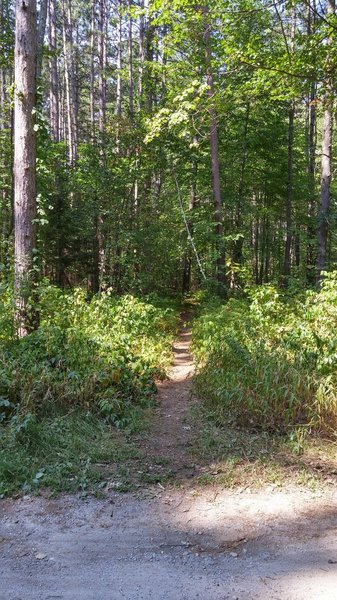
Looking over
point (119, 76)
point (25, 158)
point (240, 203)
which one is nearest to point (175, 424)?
point (25, 158)

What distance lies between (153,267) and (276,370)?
9378 mm

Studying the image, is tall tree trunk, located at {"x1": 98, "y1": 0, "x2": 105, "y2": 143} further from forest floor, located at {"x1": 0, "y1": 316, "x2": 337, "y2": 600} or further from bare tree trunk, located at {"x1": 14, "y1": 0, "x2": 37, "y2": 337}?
forest floor, located at {"x1": 0, "y1": 316, "x2": 337, "y2": 600}

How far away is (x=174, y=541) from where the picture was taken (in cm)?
332

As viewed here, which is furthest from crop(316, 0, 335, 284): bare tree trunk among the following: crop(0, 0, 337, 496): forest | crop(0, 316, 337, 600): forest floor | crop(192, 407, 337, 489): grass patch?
crop(0, 316, 337, 600): forest floor

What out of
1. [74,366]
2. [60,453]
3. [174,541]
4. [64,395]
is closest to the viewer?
[174,541]

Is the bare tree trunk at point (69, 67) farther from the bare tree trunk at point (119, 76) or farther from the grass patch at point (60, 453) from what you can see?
the grass patch at point (60, 453)

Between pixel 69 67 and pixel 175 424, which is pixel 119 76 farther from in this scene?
pixel 175 424

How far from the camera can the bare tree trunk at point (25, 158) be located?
283 inches

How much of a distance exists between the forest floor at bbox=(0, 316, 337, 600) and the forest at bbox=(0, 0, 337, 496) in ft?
1.48

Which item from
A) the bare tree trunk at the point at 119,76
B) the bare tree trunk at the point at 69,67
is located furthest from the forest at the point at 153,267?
the bare tree trunk at the point at 69,67

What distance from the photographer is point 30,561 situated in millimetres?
3035

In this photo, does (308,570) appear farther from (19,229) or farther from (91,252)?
(91,252)

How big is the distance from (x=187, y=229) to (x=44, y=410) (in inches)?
378

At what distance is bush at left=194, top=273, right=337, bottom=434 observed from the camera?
523cm
